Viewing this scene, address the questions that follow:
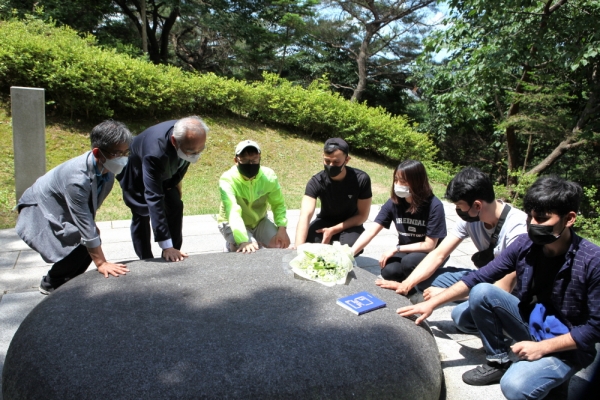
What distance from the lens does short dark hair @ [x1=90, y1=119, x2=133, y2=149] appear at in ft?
9.25

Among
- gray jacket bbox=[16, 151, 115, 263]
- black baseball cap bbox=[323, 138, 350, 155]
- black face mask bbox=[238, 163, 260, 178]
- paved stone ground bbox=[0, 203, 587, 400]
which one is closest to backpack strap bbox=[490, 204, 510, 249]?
paved stone ground bbox=[0, 203, 587, 400]

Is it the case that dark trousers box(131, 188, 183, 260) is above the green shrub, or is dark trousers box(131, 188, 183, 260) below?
below

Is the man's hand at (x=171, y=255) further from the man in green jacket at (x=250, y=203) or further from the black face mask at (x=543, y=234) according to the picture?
the black face mask at (x=543, y=234)

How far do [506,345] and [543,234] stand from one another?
78cm

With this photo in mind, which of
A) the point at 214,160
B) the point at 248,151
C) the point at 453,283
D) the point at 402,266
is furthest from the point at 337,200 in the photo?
the point at 214,160

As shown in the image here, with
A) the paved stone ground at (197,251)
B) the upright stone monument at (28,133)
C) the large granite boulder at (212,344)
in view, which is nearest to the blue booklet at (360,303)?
the large granite boulder at (212,344)

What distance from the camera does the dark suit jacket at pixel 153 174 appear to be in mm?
3152

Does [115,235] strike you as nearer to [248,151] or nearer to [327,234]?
[248,151]

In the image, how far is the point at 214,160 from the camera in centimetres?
966

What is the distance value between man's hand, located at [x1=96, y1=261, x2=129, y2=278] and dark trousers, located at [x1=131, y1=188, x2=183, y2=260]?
70 cm

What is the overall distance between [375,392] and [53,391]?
134 centimetres

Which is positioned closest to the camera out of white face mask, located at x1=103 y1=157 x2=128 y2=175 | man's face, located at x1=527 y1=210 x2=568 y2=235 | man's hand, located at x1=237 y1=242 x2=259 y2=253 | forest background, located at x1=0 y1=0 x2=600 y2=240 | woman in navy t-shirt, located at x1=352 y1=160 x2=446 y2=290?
man's face, located at x1=527 y1=210 x2=568 y2=235

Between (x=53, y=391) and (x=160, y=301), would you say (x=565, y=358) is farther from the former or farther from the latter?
(x=53, y=391)

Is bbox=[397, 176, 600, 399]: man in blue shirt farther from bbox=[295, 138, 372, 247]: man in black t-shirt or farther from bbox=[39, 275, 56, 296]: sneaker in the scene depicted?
bbox=[39, 275, 56, 296]: sneaker
